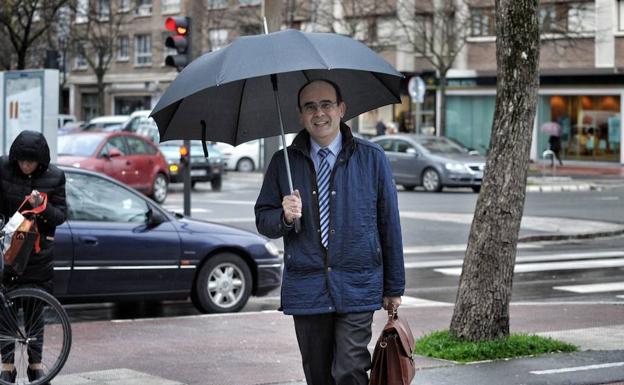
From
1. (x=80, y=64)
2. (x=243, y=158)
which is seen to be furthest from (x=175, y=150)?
(x=80, y=64)

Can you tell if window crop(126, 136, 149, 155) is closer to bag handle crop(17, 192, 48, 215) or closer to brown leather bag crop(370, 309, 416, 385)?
bag handle crop(17, 192, 48, 215)

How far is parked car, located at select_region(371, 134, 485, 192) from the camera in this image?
1281 inches

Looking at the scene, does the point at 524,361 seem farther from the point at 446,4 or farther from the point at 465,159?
the point at 446,4

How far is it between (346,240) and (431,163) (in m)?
27.7

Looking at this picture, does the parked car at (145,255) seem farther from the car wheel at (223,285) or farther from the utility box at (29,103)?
the utility box at (29,103)

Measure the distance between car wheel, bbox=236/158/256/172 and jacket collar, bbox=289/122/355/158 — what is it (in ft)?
129

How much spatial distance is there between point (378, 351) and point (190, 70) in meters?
1.60

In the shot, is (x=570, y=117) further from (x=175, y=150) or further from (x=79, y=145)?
(x=79, y=145)

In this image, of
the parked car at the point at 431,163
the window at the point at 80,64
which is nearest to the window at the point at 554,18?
the parked car at the point at 431,163

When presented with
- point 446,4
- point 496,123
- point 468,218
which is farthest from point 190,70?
point 446,4

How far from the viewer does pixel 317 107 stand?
5691 millimetres

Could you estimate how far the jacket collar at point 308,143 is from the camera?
5.63 meters

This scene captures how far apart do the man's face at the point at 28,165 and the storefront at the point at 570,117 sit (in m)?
42.1

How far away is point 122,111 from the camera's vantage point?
243ft
